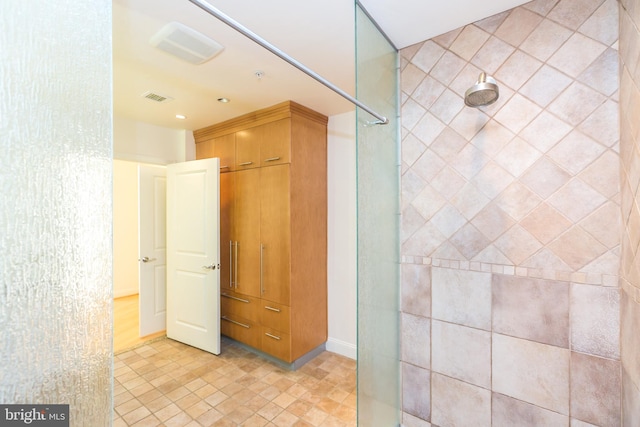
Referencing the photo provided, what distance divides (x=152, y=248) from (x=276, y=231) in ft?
5.79

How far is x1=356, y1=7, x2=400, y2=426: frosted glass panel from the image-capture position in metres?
1.30

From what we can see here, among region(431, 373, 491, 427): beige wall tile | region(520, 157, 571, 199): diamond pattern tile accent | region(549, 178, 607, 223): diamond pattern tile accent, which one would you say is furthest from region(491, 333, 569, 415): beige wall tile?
region(520, 157, 571, 199): diamond pattern tile accent

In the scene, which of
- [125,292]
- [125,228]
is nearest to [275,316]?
[125,292]

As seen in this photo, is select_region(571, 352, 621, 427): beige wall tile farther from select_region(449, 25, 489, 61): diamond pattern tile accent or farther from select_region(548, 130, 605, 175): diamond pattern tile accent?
select_region(449, 25, 489, 61): diamond pattern tile accent

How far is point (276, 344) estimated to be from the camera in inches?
99.8

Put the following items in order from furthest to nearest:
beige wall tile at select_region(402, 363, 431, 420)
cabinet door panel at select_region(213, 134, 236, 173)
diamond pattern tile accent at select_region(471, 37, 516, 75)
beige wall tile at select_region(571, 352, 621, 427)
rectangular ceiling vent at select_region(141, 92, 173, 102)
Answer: cabinet door panel at select_region(213, 134, 236, 173) → rectangular ceiling vent at select_region(141, 92, 173, 102) → beige wall tile at select_region(402, 363, 431, 420) → diamond pattern tile accent at select_region(471, 37, 516, 75) → beige wall tile at select_region(571, 352, 621, 427)

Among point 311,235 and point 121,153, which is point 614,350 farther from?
point 121,153

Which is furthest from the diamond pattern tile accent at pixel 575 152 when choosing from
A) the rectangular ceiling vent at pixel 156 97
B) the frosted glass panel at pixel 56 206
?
the rectangular ceiling vent at pixel 156 97

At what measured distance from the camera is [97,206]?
53 centimetres

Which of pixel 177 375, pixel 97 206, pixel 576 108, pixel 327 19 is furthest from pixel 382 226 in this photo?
pixel 177 375

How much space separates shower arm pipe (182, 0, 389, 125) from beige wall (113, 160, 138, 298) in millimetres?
4845

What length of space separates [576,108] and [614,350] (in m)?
1.06

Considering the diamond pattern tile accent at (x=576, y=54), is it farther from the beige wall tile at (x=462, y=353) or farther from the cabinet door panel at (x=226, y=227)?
the cabinet door panel at (x=226, y=227)

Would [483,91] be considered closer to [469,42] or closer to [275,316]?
[469,42]
